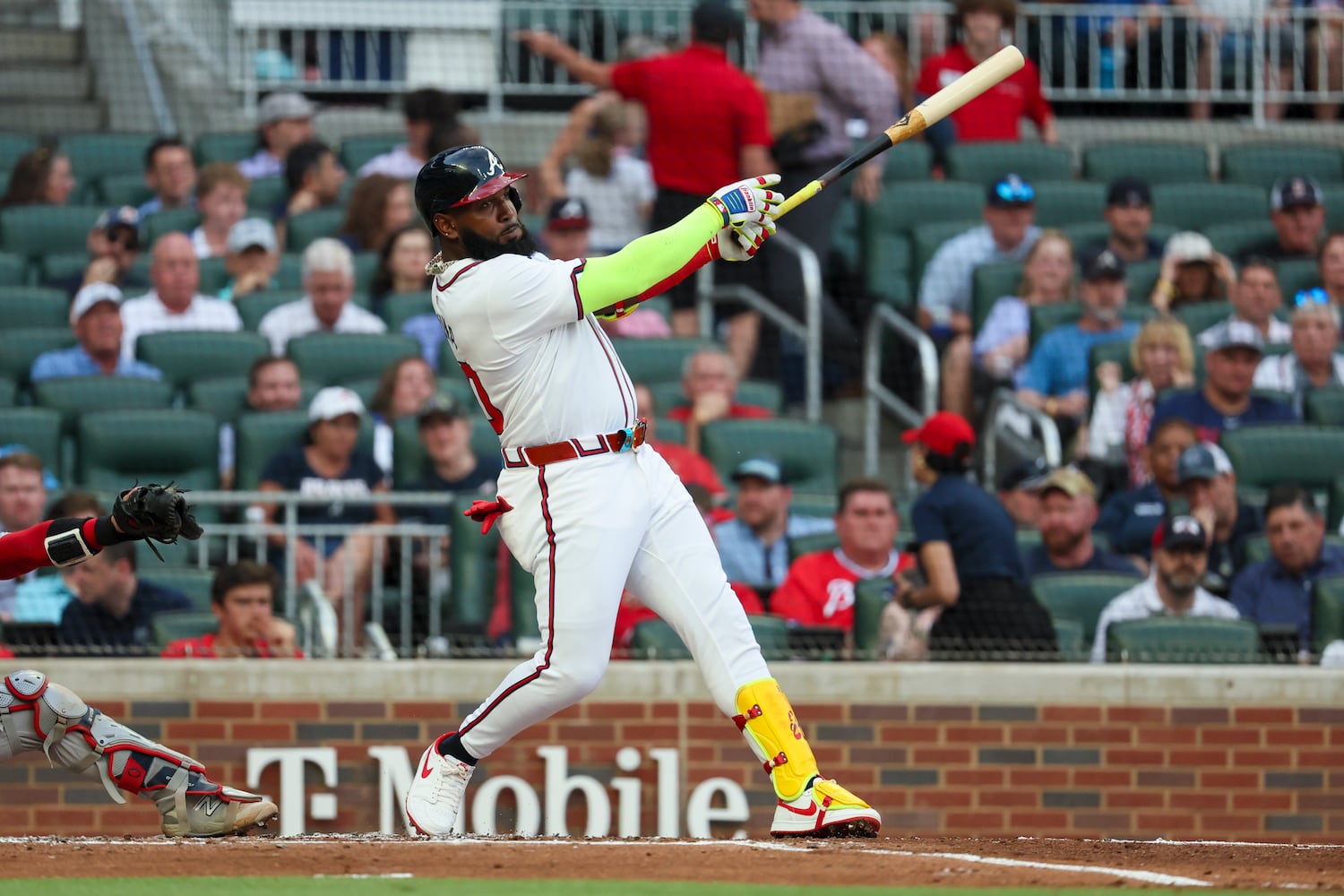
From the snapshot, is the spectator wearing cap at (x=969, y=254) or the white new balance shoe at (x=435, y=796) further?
the spectator wearing cap at (x=969, y=254)

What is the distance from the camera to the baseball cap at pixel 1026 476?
8133 millimetres

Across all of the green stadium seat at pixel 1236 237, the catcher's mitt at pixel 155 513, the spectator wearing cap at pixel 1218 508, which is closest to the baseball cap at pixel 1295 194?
the green stadium seat at pixel 1236 237

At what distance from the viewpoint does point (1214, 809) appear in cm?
708

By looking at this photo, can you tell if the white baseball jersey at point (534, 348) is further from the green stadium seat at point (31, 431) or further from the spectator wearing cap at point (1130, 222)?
the spectator wearing cap at point (1130, 222)

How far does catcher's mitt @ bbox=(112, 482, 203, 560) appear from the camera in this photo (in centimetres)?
462

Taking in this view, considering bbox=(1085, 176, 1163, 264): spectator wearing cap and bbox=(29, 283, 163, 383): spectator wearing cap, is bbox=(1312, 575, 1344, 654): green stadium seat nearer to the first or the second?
bbox=(1085, 176, 1163, 264): spectator wearing cap

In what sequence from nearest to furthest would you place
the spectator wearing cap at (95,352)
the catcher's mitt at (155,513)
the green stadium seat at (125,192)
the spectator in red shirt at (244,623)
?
the catcher's mitt at (155,513) → the spectator in red shirt at (244,623) → the spectator wearing cap at (95,352) → the green stadium seat at (125,192)

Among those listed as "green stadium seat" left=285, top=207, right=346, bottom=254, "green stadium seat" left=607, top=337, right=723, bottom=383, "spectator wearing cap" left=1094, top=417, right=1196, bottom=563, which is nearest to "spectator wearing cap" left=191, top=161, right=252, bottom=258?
"green stadium seat" left=285, top=207, right=346, bottom=254

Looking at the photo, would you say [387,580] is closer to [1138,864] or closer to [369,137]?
[1138,864]

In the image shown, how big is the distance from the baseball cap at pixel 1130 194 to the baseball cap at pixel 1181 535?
2.86 m

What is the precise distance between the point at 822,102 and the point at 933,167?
1048 mm

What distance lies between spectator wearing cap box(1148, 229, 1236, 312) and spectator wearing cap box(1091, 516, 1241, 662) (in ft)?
7.81

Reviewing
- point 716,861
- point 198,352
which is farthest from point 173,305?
point 716,861

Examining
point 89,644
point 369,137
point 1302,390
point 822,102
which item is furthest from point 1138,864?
point 369,137
